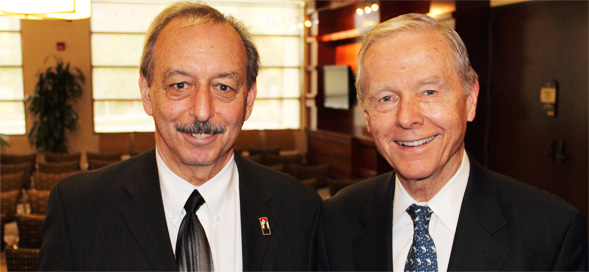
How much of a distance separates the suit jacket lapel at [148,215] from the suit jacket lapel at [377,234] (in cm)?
60

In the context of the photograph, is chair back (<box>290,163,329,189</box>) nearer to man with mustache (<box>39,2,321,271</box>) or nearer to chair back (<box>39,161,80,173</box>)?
chair back (<box>39,161,80,173</box>)

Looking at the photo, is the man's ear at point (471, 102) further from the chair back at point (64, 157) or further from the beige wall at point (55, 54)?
the beige wall at point (55, 54)

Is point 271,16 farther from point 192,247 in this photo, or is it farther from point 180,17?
point 192,247

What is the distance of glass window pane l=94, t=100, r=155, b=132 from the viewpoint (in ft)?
42.7

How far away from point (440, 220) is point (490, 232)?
0.15 m

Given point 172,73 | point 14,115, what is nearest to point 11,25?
point 14,115

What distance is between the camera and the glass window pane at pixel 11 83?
1253cm

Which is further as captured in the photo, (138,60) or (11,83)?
(138,60)

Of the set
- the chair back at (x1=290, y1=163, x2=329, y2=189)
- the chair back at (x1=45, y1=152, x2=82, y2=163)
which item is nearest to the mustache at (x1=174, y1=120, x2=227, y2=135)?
the chair back at (x1=290, y1=163, x2=329, y2=189)

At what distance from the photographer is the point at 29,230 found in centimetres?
427

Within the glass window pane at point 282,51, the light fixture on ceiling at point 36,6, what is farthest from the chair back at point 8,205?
the glass window pane at point 282,51

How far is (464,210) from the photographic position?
173 centimetres

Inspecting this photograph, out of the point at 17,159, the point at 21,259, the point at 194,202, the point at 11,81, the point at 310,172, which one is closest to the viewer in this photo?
the point at 194,202

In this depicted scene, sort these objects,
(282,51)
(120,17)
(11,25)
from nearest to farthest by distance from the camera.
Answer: (11,25)
(120,17)
(282,51)
